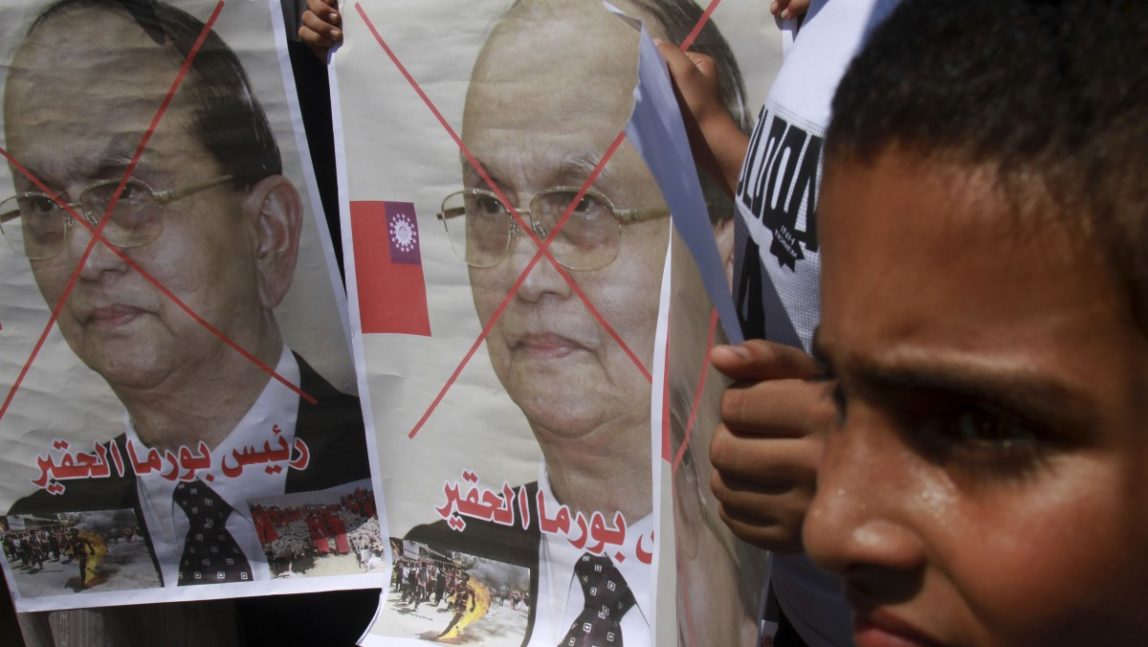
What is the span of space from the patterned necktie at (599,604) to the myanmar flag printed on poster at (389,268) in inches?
14.1

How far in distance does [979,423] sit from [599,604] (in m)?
0.87

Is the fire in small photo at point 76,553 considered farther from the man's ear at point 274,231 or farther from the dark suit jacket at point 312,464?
the man's ear at point 274,231

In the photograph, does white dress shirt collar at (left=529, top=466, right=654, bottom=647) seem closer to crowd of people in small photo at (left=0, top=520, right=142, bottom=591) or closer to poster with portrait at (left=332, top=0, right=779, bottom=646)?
poster with portrait at (left=332, top=0, right=779, bottom=646)

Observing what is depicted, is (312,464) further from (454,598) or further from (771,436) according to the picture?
(771,436)

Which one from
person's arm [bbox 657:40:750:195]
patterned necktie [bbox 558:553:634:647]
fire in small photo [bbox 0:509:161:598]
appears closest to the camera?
person's arm [bbox 657:40:750:195]

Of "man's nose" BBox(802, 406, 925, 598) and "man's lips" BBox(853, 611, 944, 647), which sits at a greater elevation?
"man's nose" BBox(802, 406, 925, 598)

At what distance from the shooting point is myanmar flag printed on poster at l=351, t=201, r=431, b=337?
1.21m

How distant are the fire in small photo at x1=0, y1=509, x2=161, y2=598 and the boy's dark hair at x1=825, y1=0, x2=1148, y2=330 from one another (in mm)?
1327

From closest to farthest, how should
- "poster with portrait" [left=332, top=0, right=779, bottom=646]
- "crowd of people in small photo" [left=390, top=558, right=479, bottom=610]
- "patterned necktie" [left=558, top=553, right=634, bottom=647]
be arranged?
"poster with portrait" [left=332, top=0, right=779, bottom=646] < "patterned necktie" [left=558, top=553, right=634, bottom=647] < "crowd of people in small photo" [left=390, top=558, right=479, bottom=610]

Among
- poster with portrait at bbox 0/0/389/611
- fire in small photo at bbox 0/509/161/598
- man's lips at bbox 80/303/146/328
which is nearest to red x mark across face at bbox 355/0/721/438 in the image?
poster with portrait at bbox 0/0/389/611

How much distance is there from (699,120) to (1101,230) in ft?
1.78

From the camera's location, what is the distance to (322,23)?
1166 millimetres

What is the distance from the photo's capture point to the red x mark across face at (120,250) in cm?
123

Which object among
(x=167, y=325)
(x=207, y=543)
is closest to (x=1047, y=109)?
(x=167, y=325)
